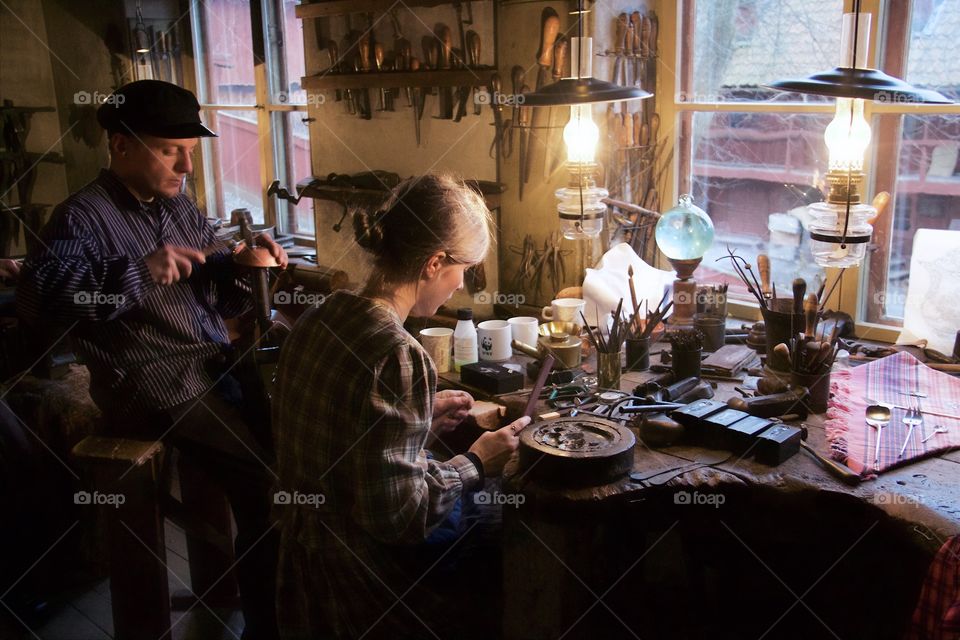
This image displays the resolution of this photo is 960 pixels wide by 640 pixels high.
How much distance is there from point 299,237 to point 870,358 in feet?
11.3

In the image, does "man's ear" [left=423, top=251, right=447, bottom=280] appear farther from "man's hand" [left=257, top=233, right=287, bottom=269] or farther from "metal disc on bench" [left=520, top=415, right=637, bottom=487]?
"man's hand" [left=257, top=233, right=287, bottom=269]

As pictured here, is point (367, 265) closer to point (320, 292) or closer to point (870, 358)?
point (870, 358)

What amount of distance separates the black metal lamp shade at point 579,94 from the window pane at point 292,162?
8.84ft

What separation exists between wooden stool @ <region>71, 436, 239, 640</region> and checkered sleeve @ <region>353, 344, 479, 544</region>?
39.4 inches

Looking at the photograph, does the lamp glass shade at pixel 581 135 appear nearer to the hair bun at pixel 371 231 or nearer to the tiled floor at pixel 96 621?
the hair bun at pixel 371 231

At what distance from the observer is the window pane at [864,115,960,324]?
2900 mm

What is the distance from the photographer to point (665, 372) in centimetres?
271

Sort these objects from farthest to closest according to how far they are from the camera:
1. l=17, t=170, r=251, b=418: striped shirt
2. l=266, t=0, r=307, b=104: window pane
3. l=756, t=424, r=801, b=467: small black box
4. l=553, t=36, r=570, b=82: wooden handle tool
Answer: l=266, t=0, r=307, b=104: window pane < l=553, t=36, r=570, b=82: wooden handle tool < l=17, t=170, r=251, b=418: striped shirt < l=756, t=424, r=801, b=467: small black box

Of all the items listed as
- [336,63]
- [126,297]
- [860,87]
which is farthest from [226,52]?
[860,87]

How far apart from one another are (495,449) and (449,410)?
31 cm

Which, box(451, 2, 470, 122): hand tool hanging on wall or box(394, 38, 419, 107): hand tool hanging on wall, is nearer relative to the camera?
box(451, 2, 470, 122): hand tool hanging on wall

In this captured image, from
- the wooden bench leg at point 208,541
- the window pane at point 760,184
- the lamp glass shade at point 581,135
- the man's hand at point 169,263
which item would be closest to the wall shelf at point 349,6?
the lamp glass shade at point 581,135

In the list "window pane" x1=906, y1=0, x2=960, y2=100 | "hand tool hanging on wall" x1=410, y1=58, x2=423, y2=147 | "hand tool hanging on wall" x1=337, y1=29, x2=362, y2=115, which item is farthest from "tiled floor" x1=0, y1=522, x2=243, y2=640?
"window pane" x1=906, y1=0, x2=960, y2=100

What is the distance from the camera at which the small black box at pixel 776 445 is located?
2041mm
